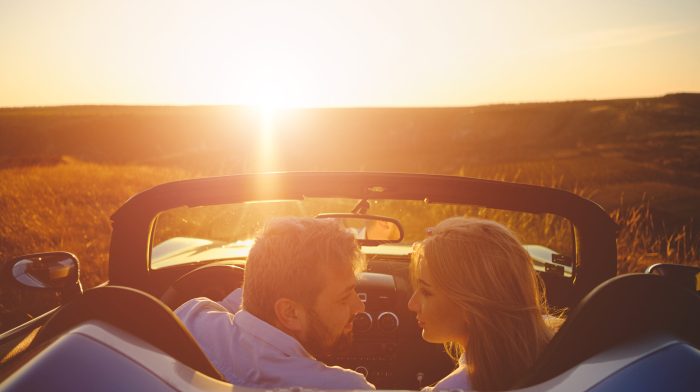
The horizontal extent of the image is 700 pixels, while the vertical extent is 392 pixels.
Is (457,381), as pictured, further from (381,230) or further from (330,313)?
(381,230)

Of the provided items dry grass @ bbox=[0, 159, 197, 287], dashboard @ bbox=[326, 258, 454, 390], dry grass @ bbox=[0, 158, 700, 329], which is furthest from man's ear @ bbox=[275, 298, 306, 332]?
dry grass @ bbox=[0, 159, 197, 287]

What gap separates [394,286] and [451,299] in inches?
50.4

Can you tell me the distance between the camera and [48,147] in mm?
49719

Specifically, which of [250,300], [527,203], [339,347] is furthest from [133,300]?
[527,203]

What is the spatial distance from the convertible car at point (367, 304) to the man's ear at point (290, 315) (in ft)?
1.84

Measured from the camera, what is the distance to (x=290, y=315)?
194cm

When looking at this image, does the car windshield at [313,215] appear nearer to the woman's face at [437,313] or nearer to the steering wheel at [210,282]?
the steering wheel at [210,282]

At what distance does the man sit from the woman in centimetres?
36

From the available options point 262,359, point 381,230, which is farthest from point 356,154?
point 262,359

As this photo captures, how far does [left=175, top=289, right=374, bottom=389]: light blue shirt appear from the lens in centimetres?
172

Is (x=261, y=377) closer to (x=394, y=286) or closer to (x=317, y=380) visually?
(x=317, y=380)

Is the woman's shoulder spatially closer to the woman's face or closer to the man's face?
the woman's face

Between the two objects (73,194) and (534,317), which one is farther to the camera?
(73,194)

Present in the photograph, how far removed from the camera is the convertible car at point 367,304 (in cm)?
107
